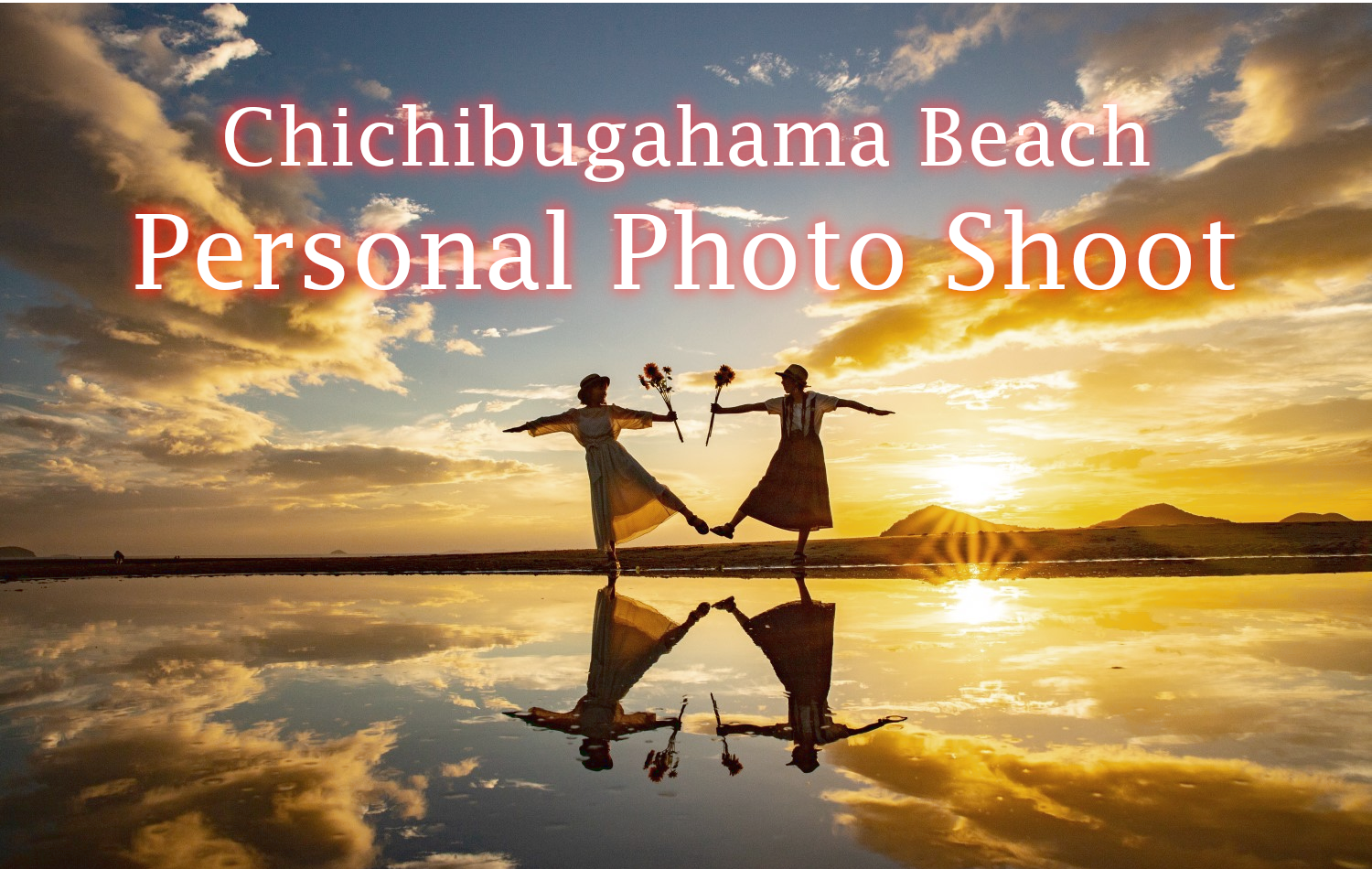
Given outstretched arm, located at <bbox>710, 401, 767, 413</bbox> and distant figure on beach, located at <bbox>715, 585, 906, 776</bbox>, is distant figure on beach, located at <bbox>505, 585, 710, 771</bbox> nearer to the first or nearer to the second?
distant figure on beach, located at <bbox>715, 585, 906, 776</bbox>

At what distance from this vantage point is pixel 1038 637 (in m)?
5.65

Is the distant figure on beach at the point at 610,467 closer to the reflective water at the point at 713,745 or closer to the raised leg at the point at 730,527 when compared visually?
the raised leg at the point at 730,527

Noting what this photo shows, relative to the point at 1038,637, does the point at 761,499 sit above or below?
above

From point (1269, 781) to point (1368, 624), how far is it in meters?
4.52

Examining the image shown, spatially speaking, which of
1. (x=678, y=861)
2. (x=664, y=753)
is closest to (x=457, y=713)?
(x=664, y=753)

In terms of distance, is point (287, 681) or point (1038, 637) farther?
point (1038, 637)

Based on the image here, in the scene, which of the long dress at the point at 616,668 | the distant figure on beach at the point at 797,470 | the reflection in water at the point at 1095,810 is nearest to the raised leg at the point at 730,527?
the distant figure on beach at the point at 797,470

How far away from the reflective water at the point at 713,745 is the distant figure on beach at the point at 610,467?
6845 mm

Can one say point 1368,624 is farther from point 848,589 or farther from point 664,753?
point 664,753

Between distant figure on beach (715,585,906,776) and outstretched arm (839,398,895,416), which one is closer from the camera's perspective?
distant figure on beach (715,585,906,776)

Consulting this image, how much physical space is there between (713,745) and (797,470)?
10.5 metres

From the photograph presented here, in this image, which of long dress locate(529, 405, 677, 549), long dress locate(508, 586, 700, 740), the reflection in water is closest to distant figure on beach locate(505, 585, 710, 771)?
long dress locate(508, 586, 700, 740)

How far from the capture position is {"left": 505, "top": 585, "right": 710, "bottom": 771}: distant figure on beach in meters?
3.42

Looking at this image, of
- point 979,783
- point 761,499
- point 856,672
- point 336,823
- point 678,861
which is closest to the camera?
point 678,861
